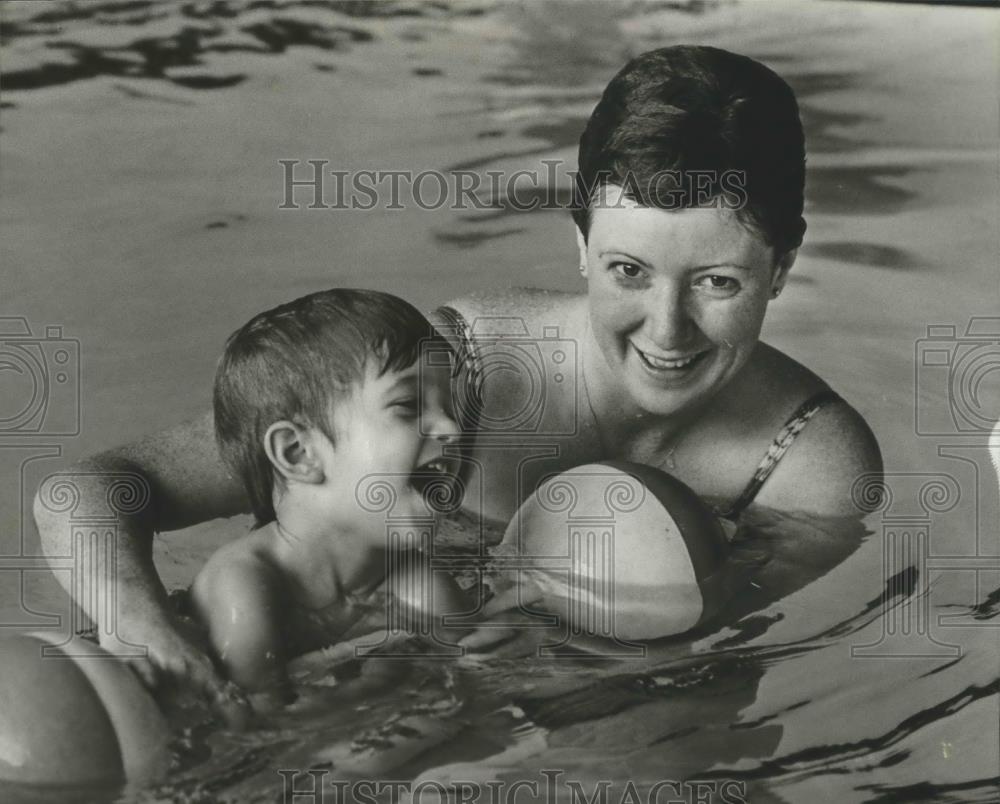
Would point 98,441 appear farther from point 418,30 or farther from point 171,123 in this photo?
point 418,30

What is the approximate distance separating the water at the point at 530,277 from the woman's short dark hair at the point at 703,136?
44 centimetres

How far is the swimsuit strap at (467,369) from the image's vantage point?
196cm

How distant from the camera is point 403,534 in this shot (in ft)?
5.38

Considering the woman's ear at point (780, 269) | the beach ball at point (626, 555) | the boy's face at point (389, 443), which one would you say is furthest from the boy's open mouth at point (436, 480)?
the woman's ear at point (780, 269)

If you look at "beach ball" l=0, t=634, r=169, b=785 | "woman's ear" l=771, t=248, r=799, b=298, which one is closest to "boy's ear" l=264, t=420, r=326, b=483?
"beach ball" l=0, t=634, r=169, b=785

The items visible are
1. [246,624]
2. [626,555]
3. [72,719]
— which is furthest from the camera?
[626,555]

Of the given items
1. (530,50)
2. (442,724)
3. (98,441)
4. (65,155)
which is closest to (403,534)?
(442,724)

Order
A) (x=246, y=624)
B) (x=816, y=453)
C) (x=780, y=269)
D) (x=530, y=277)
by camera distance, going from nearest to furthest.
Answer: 1. (x=246, y=624)
2. (x=780, y=269)
3. (x=816, y=453)
4. (x=530, y=277)

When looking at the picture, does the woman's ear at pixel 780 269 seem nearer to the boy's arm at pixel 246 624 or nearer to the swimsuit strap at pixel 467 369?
the swimsuit strap at pixel 467 369

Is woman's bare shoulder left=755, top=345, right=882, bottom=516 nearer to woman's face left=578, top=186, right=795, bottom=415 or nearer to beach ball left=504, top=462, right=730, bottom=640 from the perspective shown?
woman's face left=578, top=186, right=795, bottom=415

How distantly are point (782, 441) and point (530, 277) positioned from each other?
97 centimetres

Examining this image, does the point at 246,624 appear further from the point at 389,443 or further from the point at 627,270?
the point at 627,270

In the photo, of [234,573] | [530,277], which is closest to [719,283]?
[234,573]

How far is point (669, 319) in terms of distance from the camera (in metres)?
1.78
